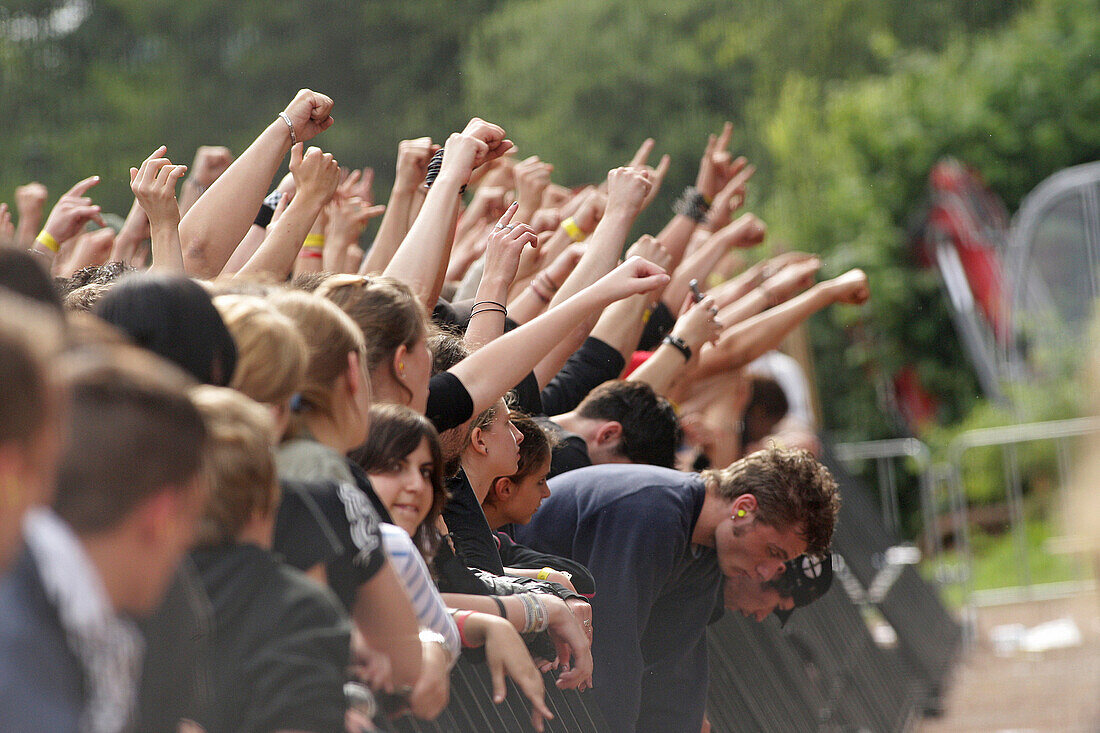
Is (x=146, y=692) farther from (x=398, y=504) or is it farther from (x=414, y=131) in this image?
(x=414, y=131)

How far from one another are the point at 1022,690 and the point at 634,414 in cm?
493

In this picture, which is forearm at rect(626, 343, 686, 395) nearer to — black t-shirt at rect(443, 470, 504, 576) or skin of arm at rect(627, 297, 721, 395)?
skin of arm at rect(627, 297, 721, 395)

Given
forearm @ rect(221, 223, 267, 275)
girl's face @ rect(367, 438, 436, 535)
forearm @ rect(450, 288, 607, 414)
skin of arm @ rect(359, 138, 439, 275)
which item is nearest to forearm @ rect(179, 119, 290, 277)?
forearm @ rect(221, 223, 267, 275)

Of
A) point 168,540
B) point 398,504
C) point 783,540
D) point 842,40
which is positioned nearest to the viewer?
point 168,540

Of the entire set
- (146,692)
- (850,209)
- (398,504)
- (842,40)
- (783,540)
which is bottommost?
(850,209)

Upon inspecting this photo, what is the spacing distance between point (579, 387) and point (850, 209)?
1588cm

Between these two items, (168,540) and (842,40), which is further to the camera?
(842,40)

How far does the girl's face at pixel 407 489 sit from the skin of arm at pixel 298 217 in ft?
2.80

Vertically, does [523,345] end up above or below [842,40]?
above

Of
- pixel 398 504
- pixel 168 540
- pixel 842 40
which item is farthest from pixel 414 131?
pixel 168 540

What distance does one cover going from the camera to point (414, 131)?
1542cm

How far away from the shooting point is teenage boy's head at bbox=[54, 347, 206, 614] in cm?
133

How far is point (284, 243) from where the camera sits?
3.12 meters

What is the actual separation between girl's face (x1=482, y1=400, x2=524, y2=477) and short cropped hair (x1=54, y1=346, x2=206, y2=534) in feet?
5.81
